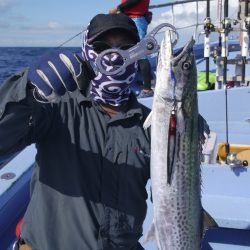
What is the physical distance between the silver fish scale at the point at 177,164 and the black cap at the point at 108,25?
501 millimetres

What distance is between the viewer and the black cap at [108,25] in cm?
211

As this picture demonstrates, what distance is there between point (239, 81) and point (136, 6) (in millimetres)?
2274

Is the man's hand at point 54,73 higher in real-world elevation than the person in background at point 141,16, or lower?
lower

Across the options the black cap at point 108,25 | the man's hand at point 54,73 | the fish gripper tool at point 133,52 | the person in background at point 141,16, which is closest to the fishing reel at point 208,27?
the person in background at point 141,16

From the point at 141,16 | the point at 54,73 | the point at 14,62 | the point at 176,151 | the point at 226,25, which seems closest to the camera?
the point at 54,73

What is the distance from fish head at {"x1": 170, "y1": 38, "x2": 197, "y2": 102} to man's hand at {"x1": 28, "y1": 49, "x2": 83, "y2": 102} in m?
0.44

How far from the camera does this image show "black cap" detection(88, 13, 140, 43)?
2105 millimetres

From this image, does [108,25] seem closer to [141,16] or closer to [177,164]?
[177,164]

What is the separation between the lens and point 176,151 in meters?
1.88

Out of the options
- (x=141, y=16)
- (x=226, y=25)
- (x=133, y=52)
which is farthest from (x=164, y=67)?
(x=141, y=16)

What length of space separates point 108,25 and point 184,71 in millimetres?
598

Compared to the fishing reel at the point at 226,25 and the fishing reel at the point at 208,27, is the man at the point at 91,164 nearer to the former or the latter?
the fishing reel at the point at 226,25

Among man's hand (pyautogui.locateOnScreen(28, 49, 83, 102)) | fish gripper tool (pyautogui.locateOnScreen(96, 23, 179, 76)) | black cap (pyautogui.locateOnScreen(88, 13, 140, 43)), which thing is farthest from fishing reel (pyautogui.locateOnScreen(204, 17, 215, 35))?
man's hand (pyautogui.locateOnScreen(28, 49, 83, 102))

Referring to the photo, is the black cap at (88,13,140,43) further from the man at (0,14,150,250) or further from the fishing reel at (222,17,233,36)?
the fishing reel at (222,17,233,36)
